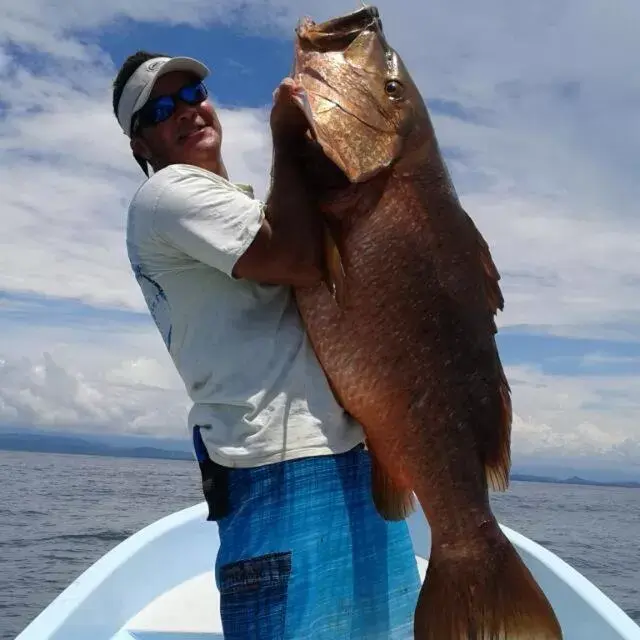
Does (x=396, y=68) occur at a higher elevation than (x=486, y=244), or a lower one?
higher

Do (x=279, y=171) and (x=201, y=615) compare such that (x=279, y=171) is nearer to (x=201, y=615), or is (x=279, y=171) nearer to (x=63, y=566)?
(x=201, y=615)

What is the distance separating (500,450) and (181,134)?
1530mm

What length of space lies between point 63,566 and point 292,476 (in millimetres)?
14919

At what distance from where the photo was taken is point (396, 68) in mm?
2338

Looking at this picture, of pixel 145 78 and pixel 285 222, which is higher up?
pixel 145 78

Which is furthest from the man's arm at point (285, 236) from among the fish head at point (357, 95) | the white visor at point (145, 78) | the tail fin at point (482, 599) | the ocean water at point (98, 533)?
the ocean water at point (98, 533)

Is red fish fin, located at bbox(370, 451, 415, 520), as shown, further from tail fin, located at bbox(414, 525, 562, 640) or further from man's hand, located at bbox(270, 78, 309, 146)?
man's hand, located at bbox(270, 78, 309, 146)

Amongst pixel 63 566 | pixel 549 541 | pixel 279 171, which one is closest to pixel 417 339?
pixel 279 171

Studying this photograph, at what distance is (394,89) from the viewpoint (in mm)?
2305

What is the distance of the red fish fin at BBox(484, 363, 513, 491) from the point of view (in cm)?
226

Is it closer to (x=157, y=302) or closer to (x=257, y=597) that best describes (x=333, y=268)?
(x=157, y=302)

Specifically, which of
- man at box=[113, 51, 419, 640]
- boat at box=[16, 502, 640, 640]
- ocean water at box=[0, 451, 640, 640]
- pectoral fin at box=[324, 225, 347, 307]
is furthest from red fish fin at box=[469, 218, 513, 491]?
ocean water at box=[0, 451, 640, 640]

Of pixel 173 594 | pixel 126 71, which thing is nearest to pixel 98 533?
pixel 173 594

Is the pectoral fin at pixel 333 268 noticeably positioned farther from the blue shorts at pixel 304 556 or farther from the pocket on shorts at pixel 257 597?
the pocket on shorts at pixel 257 597
